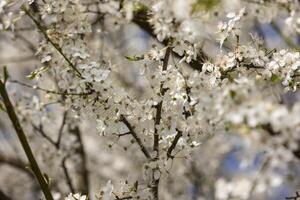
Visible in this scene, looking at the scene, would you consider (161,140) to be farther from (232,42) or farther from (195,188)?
(195,188)

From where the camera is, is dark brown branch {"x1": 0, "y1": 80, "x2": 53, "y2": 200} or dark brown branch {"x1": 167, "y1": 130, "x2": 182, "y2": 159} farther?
dark brown branch {"x1": 167, "y1": 130, "x2": 182, "y2": 159}

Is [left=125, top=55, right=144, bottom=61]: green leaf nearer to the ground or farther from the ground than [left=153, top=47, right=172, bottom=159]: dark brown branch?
farther from the ground

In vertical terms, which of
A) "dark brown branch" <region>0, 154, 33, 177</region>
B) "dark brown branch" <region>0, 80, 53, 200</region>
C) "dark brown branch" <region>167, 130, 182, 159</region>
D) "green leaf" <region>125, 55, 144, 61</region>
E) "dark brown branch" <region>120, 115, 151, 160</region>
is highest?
"dark brown branch" <region>0, 154, 33, 177</region>

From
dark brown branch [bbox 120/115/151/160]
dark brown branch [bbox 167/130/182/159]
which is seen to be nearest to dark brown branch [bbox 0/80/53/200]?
dark brown branch [bbox 120/115/151/160]

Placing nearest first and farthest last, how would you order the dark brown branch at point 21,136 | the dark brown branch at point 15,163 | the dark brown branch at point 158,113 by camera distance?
the dark brown branch at point 21,136
the dark brown branch at point 158,113
the dark brown branch at point 15,163

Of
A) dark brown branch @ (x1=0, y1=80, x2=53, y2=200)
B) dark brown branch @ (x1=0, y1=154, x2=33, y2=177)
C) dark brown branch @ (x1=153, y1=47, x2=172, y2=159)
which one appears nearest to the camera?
dark brown branch @ (x1=0, y1=80, x2=53, y2=200)

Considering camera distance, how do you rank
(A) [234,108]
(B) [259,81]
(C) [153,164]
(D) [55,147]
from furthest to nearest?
(D) [55,147] → (C) [153,164] → (B) [259,81] → (A) [234,108]

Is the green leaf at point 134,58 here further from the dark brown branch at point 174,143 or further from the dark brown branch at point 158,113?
the dark brown branch at point 174,143

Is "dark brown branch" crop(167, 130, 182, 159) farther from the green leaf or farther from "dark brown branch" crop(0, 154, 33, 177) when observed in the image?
"dark brown branch" crop(0, 154, 33, 177)

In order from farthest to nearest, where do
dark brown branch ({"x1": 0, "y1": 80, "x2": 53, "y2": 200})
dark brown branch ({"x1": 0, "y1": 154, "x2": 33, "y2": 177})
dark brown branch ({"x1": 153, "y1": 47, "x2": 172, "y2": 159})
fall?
dark brown branch ({"x1": 0, "y1": 154, "x2": 33, "y2": 177}) → dark brown branch ({"x1": 153, "y1": 47, "x2": 172, "y2": 159}) → dark brown branch ({"x1": 0, "y1": 80, "x2": 53, "y2": 200})

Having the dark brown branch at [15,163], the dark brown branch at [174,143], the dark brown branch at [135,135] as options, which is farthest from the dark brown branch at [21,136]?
the dark brown branch at [15,163]

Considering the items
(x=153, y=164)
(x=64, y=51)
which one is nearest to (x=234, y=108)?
(x=153, y=164)
